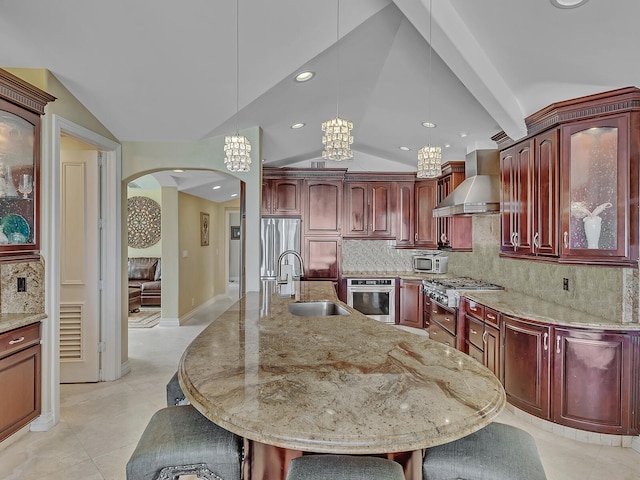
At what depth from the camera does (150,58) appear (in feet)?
9.14

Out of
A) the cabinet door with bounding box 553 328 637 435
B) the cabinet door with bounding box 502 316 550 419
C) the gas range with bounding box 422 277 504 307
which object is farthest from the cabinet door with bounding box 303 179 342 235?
the cabinet door with bounding box 553 328 637 435

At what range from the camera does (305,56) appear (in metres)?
2.92

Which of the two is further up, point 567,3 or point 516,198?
point 567,3

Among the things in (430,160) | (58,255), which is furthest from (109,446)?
(430,160)

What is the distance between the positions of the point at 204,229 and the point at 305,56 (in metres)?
→ 5.46

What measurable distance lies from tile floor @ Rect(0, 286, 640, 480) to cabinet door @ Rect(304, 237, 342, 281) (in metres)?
2.70

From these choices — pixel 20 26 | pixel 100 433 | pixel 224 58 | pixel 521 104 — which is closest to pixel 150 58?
pixel 224 58

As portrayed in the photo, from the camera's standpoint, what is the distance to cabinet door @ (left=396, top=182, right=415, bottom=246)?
6.16 meters

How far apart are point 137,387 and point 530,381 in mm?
3486

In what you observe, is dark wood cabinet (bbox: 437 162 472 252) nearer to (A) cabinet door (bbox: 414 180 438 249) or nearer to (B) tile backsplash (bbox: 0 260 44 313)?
(A) cabinet door (bbox: 414 180 438 249)

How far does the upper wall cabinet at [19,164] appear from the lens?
2.57m

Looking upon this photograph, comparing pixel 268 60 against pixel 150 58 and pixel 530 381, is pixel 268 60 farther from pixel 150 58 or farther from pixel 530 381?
pixel 530 381

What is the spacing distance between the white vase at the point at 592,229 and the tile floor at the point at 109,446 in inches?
56.0

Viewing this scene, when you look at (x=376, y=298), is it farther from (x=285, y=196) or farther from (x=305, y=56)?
(x=305, y=56)
